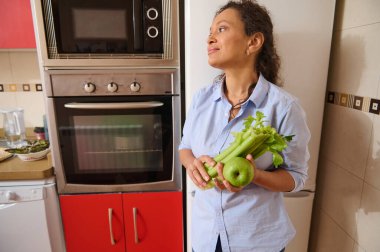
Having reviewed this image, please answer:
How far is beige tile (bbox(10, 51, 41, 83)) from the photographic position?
171cm

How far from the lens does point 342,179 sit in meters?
1.12

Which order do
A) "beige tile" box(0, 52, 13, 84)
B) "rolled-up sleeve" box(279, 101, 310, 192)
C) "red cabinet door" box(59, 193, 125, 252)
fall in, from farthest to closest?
Answer: "beige tile" box(0, 52, 13, 84) < "red cabinet door" box(59, 193, 125, 252) < "rolled-up sleeve" box(279, 101, 310, 192)

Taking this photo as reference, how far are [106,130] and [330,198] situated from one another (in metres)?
1.12

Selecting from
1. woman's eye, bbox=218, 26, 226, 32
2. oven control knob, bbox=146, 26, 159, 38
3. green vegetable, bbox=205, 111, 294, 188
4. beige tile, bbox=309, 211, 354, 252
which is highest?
oven control knob, bbox=146, 26, 159, 38

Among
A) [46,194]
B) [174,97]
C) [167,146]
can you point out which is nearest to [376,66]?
[174,97]

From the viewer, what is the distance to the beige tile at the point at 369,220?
0.94 metres

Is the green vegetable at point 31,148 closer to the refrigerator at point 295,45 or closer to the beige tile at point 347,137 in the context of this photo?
the refrigerator at point 295,45

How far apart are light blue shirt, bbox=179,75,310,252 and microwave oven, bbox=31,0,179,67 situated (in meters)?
0.42

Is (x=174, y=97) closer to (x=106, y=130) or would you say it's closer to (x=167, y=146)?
(x=167, y=146)

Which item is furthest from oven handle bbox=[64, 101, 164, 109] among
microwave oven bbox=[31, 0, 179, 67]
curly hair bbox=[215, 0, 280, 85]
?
curly hair bbox=[215, 0, 280, 85]

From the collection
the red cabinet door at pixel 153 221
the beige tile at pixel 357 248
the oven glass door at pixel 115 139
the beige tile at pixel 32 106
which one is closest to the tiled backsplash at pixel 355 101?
the beige tile at pixel 357 248

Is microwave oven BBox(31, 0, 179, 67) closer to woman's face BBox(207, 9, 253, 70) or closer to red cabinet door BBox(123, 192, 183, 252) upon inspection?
woman's face BBox(207, 9, 253, 70)

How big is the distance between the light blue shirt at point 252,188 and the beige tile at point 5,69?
1538 millimetres

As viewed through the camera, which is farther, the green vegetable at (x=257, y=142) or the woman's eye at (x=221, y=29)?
the woman's eye at (x=221, y=29)
